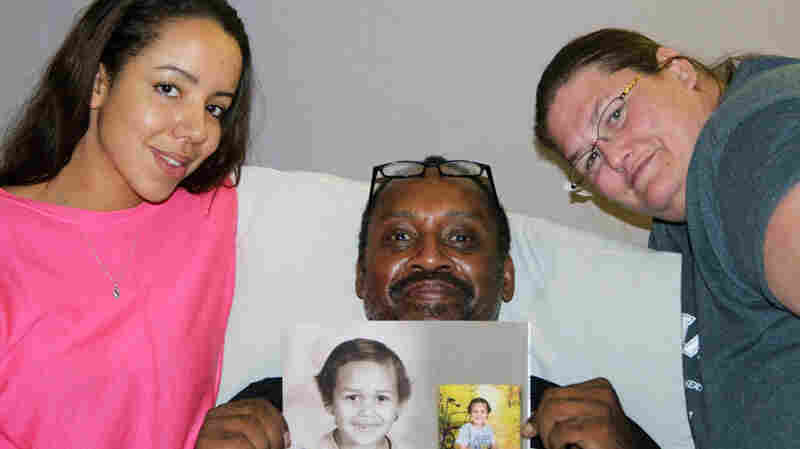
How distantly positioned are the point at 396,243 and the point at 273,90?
1.61 feet

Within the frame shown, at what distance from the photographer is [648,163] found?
3.57 ft

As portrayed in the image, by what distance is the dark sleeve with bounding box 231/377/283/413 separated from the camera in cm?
118

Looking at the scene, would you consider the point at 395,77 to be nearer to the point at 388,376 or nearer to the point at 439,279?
the point at 439,279

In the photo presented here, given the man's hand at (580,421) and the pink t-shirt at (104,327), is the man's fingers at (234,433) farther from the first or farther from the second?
the man's hand at (580,421)

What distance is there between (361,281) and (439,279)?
0.52 ft

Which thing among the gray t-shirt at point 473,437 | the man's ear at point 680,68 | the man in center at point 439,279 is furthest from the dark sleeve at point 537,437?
the man's ear at point 680,68

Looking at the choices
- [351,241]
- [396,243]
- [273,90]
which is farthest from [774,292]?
[273,90]

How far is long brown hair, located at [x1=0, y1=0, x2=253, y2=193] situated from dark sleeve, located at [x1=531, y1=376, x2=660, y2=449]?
2.50 feet

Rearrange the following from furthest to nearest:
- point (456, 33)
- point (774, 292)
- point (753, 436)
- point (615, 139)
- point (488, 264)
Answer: point (456, 33) < point (488, 264) < point (615, 139) < point (753, 436) < point (774, 292)

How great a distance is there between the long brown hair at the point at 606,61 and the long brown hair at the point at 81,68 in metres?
0.55

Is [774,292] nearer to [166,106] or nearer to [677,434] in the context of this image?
[677,434]

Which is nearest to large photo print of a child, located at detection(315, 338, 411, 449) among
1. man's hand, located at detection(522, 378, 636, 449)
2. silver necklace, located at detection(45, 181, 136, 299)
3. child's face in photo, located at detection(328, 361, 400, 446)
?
child's face in photo, located at detection(328, 361, 400, 446)

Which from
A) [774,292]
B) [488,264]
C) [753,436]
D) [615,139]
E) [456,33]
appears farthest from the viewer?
[456,33]

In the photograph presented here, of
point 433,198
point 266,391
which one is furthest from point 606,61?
point 266,391
